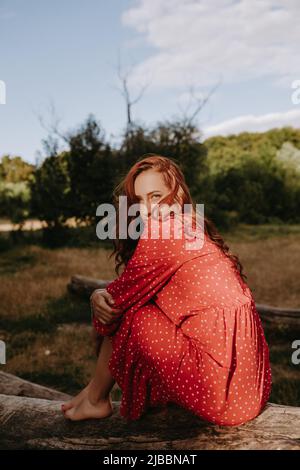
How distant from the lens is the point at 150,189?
229cm

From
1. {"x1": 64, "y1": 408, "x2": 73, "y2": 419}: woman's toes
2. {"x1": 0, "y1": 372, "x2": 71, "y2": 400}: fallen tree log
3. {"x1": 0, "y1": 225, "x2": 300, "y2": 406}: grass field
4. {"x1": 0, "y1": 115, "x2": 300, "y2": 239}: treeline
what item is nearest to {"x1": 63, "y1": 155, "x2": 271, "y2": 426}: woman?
{"x1": 64, "y1": 408, "x2": 73, "y2": 419}: woman's toes

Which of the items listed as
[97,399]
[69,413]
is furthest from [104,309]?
[69,413]

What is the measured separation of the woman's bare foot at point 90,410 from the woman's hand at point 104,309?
0.46 m

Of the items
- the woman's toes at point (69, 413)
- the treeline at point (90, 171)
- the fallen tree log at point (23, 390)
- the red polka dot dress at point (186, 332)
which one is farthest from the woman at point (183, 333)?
the treeline at point (90, 171)

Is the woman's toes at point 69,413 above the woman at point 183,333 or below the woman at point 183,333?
below

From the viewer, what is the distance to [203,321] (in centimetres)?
201

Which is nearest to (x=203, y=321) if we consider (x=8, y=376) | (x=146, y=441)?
(x=146, y=441)

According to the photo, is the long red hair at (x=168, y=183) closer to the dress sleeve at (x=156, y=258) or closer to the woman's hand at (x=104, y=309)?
the dress sleeve at (x=156, y=258)

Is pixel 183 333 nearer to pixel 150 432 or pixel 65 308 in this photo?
pixel 150 432

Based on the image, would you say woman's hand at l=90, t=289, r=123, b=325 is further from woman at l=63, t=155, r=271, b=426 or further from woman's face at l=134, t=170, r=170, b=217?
woman's face at l=134, t=170, r=170, b=217

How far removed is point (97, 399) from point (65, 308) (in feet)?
15.5

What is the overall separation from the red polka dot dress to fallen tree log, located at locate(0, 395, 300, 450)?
0.06m

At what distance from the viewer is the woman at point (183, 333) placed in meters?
1.98

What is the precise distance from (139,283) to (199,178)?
15328 millimetres
